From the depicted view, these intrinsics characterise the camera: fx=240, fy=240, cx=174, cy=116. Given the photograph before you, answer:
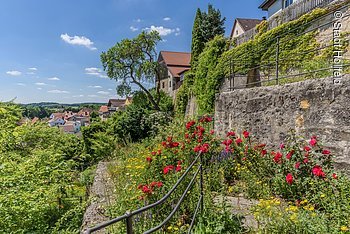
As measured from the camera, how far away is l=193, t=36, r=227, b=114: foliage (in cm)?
1260

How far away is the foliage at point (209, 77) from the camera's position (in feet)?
41.3

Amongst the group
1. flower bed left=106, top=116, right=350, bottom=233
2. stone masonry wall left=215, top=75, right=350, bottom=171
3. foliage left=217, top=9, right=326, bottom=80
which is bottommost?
flower bed left=106, top=116, right=350, bottom=233

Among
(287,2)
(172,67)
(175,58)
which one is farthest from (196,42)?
(175,58)

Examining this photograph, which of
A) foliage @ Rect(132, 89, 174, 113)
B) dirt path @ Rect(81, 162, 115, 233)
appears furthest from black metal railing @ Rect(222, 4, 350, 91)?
foliage @ Rect(132, 89, 174, 113)

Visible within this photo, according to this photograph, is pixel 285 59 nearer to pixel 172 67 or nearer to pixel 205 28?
pixel 205 28

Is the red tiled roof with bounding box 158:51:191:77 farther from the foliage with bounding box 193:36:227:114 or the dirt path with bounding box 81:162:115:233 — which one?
the dirt path with bounding box 81:162:115:233

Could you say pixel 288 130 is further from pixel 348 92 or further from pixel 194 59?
pixel 194 59

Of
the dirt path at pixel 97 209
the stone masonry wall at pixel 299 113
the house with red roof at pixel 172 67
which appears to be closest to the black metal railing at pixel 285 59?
the stone masonry wall at pixel 299 113

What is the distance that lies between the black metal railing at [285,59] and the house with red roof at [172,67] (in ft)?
54.3

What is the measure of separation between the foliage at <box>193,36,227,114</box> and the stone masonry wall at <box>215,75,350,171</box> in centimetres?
601

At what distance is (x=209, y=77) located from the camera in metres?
13.1

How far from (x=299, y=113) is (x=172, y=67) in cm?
2763

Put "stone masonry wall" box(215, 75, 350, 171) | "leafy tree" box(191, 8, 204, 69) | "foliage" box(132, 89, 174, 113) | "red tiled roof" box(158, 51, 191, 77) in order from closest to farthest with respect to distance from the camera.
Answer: "stone masonry wall" box(215, 75, 350, 171) < "leafy tree" box(191, 8, 204, 69) < "foliage" box(132, 89, 174, 113) < "red tiled roof" box(158, 51, 191, 77)

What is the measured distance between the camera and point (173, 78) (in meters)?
28.6
